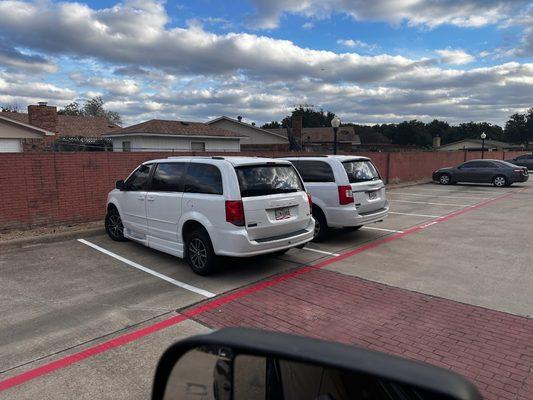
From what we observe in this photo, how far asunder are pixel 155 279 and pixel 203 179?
5.50 ft

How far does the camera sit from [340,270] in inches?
260

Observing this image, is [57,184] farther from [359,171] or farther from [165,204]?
[359,171]

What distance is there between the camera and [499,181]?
75.4 ft

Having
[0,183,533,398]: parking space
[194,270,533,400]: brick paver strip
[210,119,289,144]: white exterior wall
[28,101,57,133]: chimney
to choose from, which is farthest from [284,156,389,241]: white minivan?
[210,119,289,144]: white exterior wall

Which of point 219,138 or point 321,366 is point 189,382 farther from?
point 219,138

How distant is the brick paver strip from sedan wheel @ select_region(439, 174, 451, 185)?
20.7 meters

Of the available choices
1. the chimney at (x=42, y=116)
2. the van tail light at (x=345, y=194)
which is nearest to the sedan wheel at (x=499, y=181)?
the van tail light at (x=345, y=194)

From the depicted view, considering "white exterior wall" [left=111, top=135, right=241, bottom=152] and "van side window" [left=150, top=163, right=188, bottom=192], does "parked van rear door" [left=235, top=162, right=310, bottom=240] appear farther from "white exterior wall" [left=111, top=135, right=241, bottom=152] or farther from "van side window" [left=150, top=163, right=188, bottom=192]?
"white exterior wall" [left=111, top=135, right=241, bottom=152]

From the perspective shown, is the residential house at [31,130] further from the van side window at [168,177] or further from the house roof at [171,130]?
the van side window at [168,177]

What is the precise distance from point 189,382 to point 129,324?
3397 millimetres

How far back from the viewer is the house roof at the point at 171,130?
25609mm

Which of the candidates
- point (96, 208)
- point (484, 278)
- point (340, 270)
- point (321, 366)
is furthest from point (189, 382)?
point (96, 208)

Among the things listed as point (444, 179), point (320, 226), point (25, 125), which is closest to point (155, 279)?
point (320, 226)

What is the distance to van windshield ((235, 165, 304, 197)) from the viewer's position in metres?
6.07
